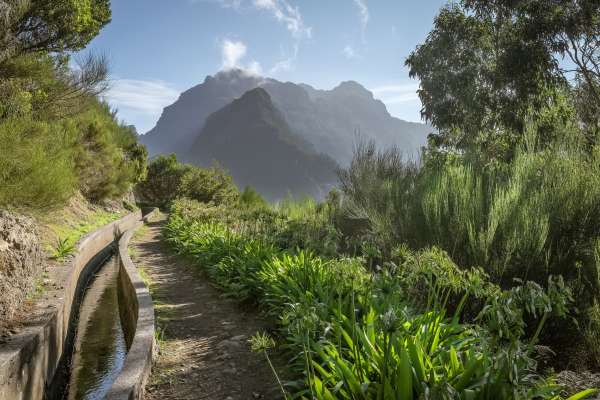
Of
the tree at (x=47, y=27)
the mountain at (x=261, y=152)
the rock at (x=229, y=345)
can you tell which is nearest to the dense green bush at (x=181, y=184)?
the tree at (x=47, y=27)

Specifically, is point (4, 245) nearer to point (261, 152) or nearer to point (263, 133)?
point (261, 152)

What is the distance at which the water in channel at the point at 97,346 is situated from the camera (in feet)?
14.7

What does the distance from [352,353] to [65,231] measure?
34.9 feet

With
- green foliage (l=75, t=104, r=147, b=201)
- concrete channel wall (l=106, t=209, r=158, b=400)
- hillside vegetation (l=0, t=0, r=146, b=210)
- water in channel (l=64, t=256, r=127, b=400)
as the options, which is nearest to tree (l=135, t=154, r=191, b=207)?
green foliage (l=75, t=104, r=147, b=201)

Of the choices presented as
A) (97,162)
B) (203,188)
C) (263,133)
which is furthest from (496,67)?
(263,133)

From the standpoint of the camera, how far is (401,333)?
99.9 inches

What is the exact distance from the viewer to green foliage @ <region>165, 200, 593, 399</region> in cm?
187

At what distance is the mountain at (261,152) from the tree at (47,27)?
86.4 meters

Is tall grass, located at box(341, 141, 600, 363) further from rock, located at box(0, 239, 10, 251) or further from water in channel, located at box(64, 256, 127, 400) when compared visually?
rock, located at box(0, 239, 10, 251)

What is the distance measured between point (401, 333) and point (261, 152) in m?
112

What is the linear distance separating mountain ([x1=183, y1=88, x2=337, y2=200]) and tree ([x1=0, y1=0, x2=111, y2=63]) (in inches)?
3402

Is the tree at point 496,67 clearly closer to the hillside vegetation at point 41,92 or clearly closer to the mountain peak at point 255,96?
the hillside vegetation at point 41,92

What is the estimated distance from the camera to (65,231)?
11.1m

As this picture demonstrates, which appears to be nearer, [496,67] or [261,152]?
[496,67]
